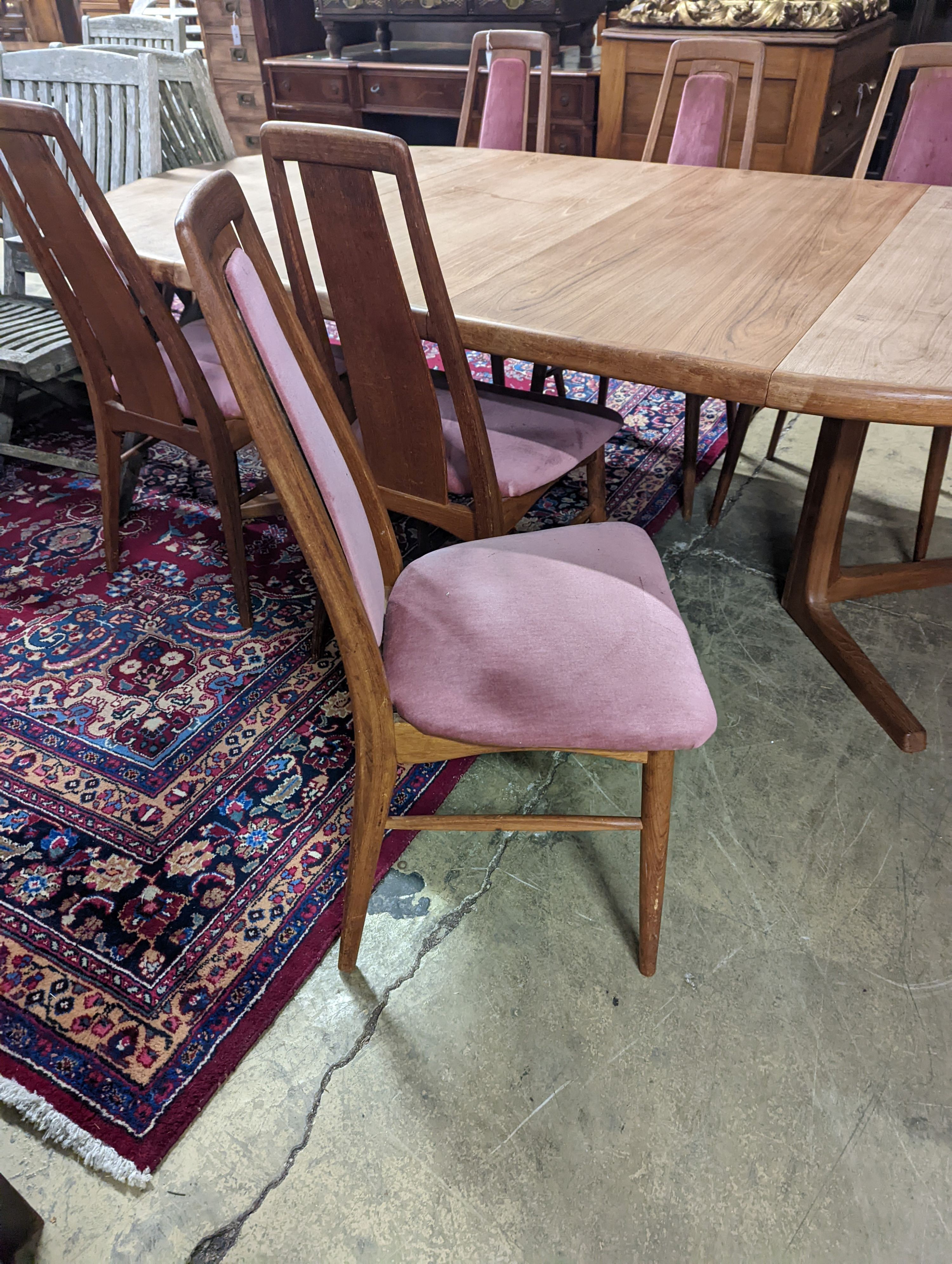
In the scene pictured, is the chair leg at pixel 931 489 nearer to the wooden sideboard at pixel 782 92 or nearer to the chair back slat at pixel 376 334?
the chair back slat at pixel 376 334

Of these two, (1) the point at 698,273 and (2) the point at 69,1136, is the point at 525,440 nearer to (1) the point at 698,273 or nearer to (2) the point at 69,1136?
(1) the point at 698,273

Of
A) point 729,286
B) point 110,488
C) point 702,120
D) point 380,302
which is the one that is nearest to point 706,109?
point 702,120

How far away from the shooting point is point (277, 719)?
164cm

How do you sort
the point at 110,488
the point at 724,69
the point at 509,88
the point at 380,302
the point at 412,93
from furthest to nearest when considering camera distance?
the point at 412,93, the point at 509,88, the point at 724,69, the point at 110,488, the point at 380,302

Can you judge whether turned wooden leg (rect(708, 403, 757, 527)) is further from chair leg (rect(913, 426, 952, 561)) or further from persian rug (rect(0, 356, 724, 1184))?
chair leg (rect(913, 426, 952, 561))

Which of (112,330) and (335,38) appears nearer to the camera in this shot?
(112,330)

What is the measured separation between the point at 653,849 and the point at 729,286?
2.96ft

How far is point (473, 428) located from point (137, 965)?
3.19 feet

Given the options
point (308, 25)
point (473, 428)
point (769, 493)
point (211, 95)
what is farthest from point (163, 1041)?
point (308, 25)

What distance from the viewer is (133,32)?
322 centimetres

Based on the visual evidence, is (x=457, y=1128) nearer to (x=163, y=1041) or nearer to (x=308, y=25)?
(x=163, y=1041)

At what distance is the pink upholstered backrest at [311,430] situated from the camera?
32.4 inches

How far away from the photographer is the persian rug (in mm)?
1129

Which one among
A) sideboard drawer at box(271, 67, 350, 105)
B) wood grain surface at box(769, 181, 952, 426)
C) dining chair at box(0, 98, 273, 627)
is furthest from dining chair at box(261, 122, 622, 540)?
sideboard drawer at box(271, 67, 350, 105)
